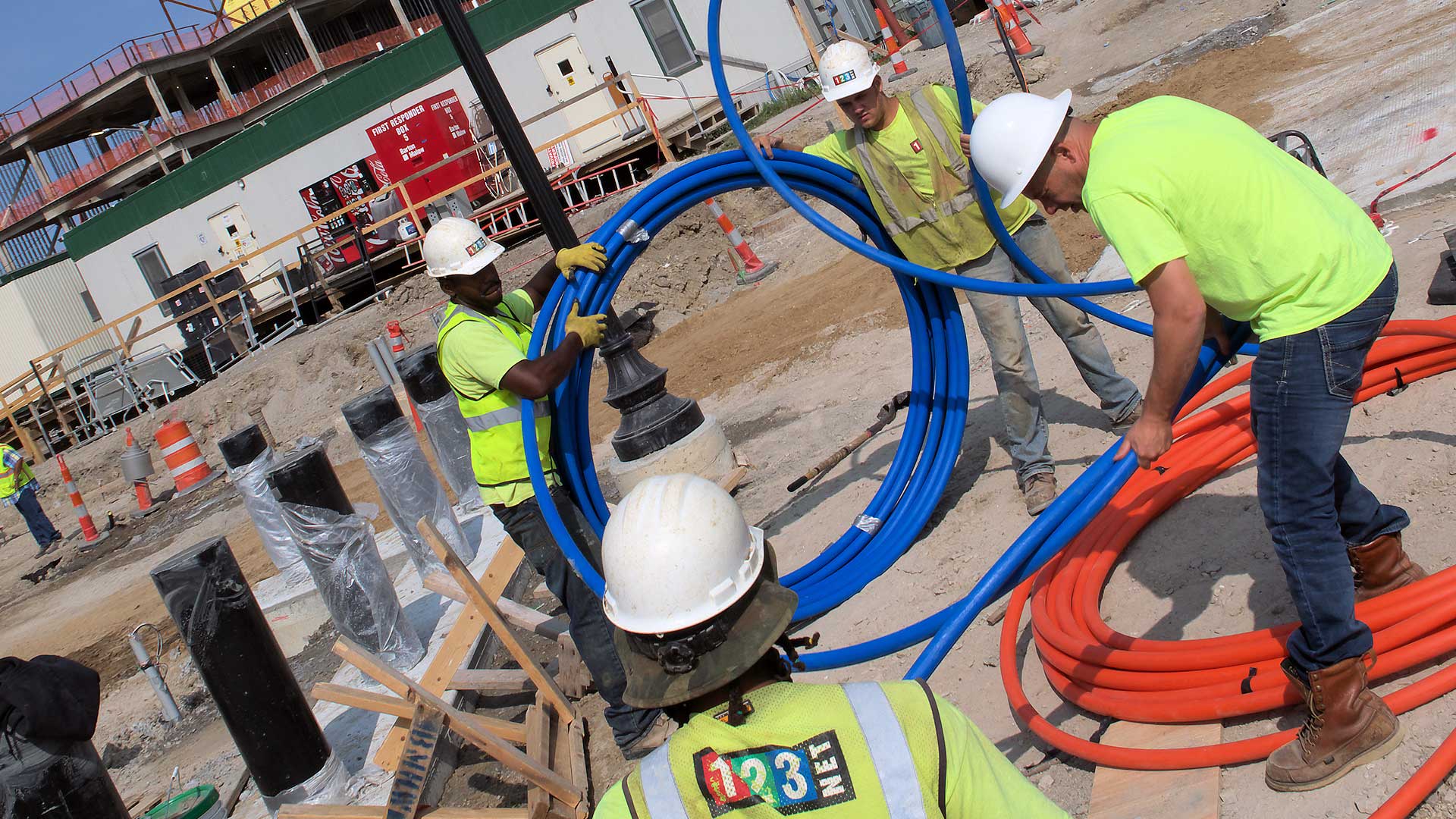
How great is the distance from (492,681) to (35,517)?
13.7m

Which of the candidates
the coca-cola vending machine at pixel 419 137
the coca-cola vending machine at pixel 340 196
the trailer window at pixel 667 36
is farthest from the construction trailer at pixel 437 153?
the coca-cola vending machine at pixel 419 137

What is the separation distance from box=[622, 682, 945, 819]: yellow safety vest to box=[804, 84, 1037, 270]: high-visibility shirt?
3.42 metres

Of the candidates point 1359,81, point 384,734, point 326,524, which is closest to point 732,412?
point 326,524

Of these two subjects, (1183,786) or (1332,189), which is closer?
(1332,189)

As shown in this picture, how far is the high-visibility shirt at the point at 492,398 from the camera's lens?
4.06m

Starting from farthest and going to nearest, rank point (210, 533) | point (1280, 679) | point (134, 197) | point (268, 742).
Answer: point (134, 197) → point (210, 533) → point (268, 742) → point (1280, 679)

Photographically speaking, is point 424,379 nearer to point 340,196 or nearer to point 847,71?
point 847,71

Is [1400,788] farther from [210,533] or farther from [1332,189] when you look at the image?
[210,533]

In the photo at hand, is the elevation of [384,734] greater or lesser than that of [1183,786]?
greater

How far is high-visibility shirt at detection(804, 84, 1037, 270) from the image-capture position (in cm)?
458

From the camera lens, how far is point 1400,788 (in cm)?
245

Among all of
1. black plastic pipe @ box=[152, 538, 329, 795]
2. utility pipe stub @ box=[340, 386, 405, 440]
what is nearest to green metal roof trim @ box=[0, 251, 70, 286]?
utility pipe stub @ box=[340, 386, 405, 440]

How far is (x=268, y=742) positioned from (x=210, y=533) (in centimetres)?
989

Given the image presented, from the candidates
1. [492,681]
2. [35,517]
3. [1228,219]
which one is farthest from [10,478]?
[1228,219]
